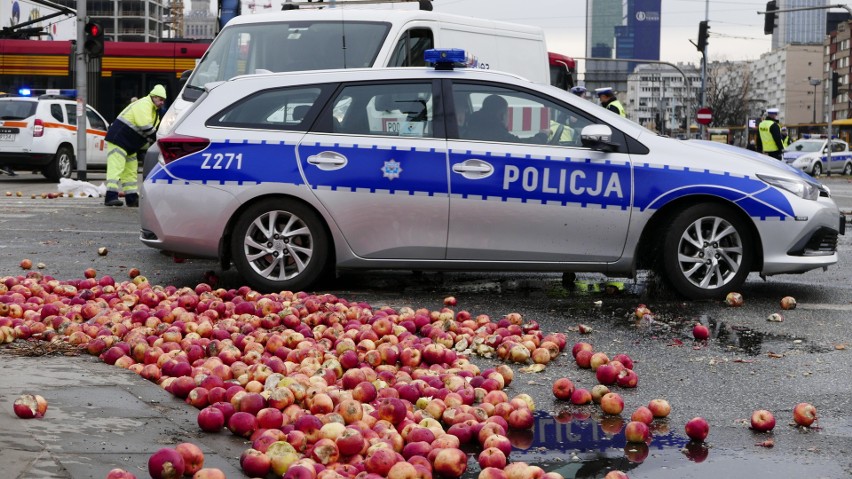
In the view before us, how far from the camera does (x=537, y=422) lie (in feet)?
16.4

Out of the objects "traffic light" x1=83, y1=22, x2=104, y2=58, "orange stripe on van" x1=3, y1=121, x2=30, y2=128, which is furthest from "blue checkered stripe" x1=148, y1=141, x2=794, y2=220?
"orange stripe on van" x1=3, y1=121, x2=30, y2=128

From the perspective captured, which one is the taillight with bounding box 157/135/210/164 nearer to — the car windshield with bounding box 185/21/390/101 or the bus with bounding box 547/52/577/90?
the car windshield with bounding box 185/21/390/101

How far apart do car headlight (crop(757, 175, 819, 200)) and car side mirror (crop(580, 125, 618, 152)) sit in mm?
1092

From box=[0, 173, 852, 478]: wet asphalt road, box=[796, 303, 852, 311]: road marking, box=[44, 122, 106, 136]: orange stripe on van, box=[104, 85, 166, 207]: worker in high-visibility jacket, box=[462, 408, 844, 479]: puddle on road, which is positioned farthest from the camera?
box=[44, 122, 106, 136]: orange stripe on van

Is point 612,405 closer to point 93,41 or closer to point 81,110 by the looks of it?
point 81,110

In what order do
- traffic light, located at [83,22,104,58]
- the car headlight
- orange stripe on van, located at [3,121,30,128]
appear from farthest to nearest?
traffic light, located at [83,22,104,58] < orange stripe on van, located at [3,121,30,128] < the car headlight

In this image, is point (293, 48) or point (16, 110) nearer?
point (293, 48)

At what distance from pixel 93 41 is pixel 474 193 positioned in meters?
18.8

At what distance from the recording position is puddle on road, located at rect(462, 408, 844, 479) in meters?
4.27

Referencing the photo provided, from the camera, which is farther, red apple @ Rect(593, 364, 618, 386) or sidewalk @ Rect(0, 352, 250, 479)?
red apple @ Rect(593, 364, 618, 386)

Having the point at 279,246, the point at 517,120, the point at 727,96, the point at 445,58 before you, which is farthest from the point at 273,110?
the point at 727,96

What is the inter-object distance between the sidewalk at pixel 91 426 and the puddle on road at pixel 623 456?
1090mm

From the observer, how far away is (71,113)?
2675cm

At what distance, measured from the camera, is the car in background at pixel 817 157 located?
1843 inches
